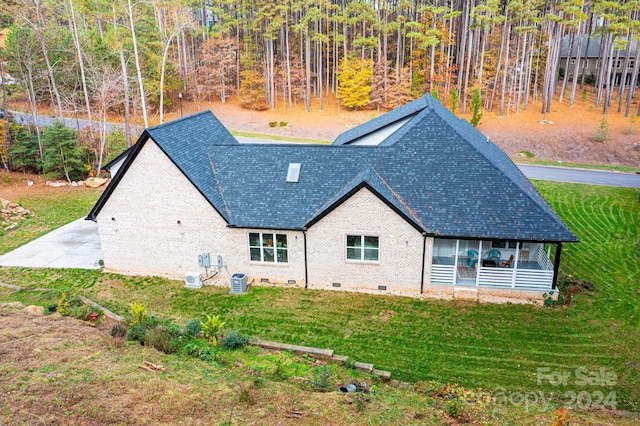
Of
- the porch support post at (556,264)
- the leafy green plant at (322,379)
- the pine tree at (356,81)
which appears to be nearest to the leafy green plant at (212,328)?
the leafy green plant at (322,379)

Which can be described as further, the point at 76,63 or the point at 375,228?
the point at 76,63

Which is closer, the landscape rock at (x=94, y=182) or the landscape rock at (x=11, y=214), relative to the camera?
the landscape rock at (x=11, y=214)

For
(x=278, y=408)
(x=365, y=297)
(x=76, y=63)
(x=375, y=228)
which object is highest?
(x=76, y=63)

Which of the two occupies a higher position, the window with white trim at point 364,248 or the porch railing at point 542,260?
the window with white trim at point 364,248

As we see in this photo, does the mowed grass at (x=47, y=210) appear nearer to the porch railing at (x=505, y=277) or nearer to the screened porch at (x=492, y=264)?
the porch railing at (x=505, y=277)

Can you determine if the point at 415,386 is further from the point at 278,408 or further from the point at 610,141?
the point at 610,141

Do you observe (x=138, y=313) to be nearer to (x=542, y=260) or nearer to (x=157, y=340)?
(x=157, y=340)

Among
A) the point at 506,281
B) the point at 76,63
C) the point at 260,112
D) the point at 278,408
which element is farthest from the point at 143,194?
the point at 260,112
